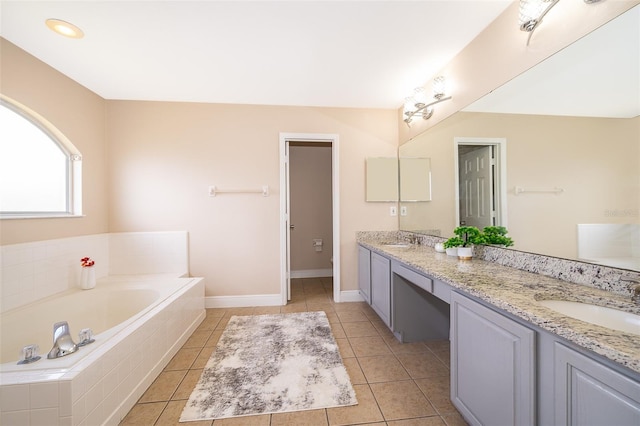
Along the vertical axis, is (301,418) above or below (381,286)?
below

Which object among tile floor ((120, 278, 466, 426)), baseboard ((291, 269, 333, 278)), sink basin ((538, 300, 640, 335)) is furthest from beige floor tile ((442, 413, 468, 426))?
baseboard ((291, 269, 333, 278))

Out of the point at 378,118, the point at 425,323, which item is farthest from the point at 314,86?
the point at 425,323

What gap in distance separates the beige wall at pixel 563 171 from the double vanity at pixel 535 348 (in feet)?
0.91

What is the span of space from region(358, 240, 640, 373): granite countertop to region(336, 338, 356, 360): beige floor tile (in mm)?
899

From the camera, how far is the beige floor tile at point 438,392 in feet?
4.60

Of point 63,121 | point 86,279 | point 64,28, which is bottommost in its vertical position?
point 86,279

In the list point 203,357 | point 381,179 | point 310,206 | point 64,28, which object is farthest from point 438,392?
point 64,28

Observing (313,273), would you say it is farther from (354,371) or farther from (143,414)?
(143,414)

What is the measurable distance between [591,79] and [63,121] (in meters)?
3.81

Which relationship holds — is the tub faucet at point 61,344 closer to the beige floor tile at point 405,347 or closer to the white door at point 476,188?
the beige floor tile at point 405,347

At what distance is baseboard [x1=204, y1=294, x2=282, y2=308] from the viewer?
2840 mm

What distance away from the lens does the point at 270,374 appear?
1.68m

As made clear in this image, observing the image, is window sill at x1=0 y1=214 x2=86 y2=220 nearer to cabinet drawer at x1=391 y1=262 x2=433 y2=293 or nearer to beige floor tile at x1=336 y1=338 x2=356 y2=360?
beige floor tile at x1=336 y1=338 x2=356 y2=360

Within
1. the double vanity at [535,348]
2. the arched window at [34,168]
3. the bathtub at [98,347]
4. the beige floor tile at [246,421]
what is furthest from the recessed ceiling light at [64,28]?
the double vanity at [535,348]
